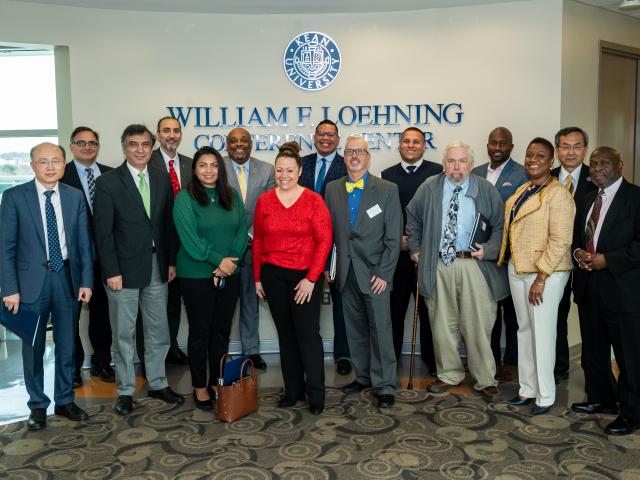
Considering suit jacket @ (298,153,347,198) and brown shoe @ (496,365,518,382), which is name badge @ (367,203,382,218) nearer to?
suit jacket @ (298,153,347,198)

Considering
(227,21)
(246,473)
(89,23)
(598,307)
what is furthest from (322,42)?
(246,473)

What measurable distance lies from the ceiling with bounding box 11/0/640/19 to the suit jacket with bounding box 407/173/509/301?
74.6 inches

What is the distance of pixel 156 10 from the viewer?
527 centimetres

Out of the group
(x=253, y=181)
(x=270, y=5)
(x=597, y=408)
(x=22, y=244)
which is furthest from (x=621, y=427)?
(x=270, y=5)

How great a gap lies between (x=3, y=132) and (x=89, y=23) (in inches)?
69.2

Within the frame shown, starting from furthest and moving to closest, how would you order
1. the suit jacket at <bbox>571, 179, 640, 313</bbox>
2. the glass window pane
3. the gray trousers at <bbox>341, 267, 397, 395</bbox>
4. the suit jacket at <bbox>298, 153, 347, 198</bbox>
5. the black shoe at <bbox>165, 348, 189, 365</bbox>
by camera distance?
the glass window pane < the black shoe at <bbox>165, 348, 189, 365</bbox> < the suit jacket at <bbox>298, 153, 347, 198</bbox> < the gray trousers at <bbox>341, 267, 397, 395</bbox> < the suit jacket at <bbox>571, 179, 640, 313</bbox>

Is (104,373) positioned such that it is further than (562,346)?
Yes

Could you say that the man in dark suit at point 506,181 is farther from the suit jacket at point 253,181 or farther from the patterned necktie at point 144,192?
the patterned necktie at point 144,192

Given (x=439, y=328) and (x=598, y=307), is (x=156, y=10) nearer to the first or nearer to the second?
(x=439, y=328)

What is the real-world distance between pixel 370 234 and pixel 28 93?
13.9 feet

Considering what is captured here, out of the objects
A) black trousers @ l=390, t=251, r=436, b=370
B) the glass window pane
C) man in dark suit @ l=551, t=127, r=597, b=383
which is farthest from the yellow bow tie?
the glass window pane

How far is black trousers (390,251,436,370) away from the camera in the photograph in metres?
4.61

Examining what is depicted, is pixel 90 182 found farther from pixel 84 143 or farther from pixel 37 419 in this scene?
pixel 37 419

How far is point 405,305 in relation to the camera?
471 cm
